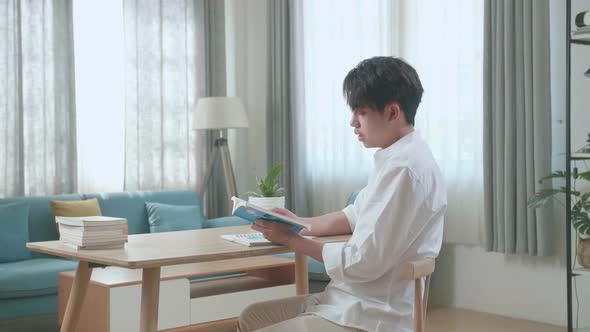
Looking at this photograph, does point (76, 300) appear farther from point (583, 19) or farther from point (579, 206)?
point (583, 19)

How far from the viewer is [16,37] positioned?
4.76 metres

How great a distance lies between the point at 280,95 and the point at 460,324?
2.24 m

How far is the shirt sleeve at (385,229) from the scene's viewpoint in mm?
1804

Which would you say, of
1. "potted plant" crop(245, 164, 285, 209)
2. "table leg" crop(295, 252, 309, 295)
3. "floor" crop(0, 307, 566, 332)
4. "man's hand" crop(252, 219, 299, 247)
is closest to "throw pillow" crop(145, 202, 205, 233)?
"potted plant" crop(245, 164, 285, 209)

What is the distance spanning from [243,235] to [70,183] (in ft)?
10.1

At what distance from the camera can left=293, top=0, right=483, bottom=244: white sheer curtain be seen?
14.8ft

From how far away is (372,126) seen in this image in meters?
1.97

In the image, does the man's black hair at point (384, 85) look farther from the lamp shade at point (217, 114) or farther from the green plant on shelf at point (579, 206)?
the lamp shade at point (217, 114)

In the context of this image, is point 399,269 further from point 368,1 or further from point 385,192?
point 368,1

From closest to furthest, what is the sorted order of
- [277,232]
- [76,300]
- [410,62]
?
[277,232] → [76,300] → [410,62]

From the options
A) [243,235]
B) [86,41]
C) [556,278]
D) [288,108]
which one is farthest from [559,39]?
[86,41]

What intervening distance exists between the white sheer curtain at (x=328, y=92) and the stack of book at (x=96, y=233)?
3.12 metres

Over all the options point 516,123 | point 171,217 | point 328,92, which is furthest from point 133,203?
point 516,123

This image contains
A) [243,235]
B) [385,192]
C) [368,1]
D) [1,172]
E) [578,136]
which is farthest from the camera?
[368,1]
